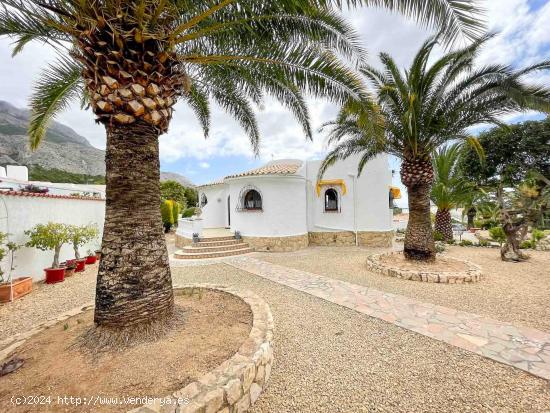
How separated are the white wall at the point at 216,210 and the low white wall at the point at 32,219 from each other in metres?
9.08

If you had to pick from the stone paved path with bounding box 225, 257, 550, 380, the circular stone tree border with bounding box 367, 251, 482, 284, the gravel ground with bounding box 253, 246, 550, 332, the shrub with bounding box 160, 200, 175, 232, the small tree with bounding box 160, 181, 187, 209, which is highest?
the small tree with bounding box 160, 181, 187, 209

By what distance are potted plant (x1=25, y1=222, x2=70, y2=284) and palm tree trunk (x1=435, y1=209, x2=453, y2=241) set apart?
22.8 metres

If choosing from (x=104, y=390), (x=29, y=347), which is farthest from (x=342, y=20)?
(x=29, y=347)

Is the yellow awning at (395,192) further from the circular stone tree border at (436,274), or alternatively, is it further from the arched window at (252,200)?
the arched window at (252,200)

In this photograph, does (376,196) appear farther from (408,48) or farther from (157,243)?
(157,243)

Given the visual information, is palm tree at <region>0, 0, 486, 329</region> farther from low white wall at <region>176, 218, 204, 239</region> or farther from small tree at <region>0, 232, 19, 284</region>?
low white wall at <region>176, 218, 204, 239</region>

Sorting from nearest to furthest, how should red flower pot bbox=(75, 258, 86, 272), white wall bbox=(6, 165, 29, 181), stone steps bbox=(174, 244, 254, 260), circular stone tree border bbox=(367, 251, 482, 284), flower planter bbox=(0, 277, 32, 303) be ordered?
flower planter bbox=(0, 277, 32, 303) < circular stone tree border bbox=(367, 251, 482, 284) < red flower pot bbox=(75, 258, 86, 272) < stone steps bbox=(174, 244, 254, 260) < white wall bbox=(6, 165, 29, 181)

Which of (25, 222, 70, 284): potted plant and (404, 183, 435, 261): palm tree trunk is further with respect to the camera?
(404, 183, 435, 261): palm tree trunk

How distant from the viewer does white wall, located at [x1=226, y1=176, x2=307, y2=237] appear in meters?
15.9

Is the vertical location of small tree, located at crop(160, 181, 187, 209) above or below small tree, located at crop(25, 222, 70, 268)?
above

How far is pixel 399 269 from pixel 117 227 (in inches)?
378

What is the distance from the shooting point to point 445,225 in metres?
18.4

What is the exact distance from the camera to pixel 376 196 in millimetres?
17094

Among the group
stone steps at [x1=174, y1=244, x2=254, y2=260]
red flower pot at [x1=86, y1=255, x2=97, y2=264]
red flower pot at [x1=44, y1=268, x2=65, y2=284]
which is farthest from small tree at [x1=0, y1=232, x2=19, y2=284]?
stone steps at [x1=174, y1=244, x2=254, y2=260]
